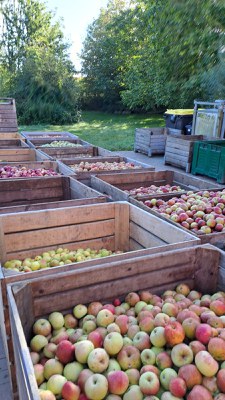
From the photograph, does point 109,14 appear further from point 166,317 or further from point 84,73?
point 166,317

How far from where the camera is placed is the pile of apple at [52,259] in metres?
2.86

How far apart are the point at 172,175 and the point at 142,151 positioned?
762 centimetres

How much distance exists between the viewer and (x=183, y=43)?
4.09 meters

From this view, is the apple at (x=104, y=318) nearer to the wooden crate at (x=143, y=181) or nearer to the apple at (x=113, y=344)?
the apple at (x=113, y=344)

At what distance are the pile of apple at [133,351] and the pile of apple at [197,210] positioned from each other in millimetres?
1353

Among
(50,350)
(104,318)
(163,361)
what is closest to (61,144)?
(104,318)

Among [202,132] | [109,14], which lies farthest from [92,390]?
[109,14]


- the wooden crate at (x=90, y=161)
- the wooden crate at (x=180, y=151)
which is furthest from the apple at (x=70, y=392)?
the wooden crate at (x=180, y=151)

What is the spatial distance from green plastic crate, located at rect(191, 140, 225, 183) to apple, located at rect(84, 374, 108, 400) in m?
8.05

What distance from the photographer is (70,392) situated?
153cm

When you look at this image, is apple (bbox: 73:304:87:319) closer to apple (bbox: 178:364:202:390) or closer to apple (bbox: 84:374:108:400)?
apple (bbox: 84:374:108:400)

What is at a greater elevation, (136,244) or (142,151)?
(136,244)

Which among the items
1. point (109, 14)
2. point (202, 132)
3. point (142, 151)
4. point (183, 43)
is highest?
point (109, 14)

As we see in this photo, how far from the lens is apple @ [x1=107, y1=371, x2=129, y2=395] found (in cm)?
155
